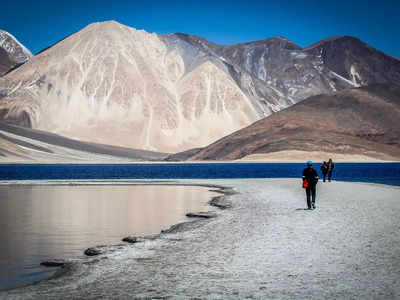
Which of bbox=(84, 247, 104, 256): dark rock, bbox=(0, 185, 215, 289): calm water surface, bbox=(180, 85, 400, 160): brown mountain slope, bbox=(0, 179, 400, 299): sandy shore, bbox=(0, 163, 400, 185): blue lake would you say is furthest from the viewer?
bbox=(180, 85, 400, 160): brown mountain slope

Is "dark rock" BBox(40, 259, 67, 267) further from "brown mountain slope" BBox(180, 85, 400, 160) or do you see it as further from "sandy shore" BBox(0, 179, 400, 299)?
"brown mountain slope" BBox(180, 85, 400, 160)

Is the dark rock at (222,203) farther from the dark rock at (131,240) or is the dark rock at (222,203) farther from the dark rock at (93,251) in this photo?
the dark rock at (93,251)

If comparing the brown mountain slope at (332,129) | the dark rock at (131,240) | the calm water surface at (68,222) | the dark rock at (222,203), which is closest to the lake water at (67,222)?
the calm water surface at (68,222)

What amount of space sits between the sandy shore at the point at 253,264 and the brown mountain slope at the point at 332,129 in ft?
402

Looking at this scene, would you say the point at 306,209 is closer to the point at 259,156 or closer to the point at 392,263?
the point at 392,263

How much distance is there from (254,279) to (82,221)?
41.0 feet

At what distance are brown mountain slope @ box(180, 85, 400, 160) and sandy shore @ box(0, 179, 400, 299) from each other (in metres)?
123

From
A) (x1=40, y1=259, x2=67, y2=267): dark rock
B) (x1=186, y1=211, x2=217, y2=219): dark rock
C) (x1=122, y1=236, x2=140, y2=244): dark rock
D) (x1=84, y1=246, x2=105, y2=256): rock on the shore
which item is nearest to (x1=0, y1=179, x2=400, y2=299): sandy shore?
(x1=40, y1=259, x2=67, y2=267): dark rock

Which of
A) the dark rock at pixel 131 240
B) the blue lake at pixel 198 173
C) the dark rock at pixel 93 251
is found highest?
the blue lake at pixel 198 173

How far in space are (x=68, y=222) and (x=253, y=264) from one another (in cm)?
1140

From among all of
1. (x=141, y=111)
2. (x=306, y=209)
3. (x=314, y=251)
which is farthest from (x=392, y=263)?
(x=141, y=111)

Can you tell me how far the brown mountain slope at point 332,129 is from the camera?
141 m

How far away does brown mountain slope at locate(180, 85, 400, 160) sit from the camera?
14062 centimetres

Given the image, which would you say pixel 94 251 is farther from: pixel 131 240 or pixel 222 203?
pixel 222 203
